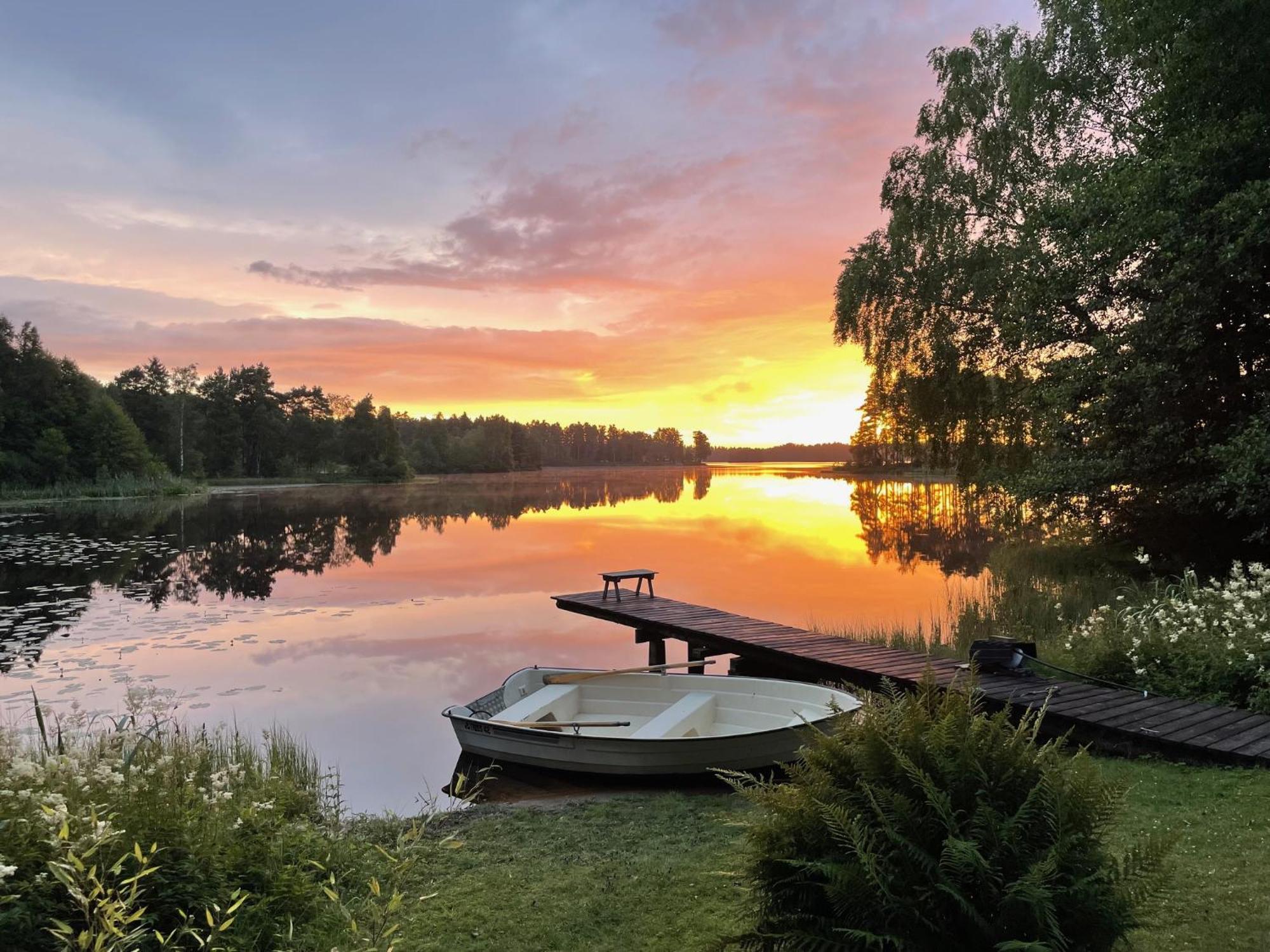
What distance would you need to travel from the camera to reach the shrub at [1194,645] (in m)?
7.80

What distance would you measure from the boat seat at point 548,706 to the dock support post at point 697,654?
10.1 ft

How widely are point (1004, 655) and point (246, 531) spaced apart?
33069 millimetres

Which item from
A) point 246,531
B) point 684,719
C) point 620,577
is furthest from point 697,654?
point 246,531

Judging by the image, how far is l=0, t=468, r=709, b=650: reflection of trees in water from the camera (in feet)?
66.4

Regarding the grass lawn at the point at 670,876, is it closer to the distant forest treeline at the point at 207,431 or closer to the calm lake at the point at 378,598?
the calm lake at the point at 378,598

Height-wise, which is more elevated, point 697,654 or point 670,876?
point 670,876

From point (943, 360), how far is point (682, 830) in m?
17.3

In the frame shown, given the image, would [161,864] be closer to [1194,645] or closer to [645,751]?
[645,751]

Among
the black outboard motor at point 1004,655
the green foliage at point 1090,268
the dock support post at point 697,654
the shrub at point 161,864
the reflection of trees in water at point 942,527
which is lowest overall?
the dock support post at point 697,654

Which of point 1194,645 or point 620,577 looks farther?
point 620,577

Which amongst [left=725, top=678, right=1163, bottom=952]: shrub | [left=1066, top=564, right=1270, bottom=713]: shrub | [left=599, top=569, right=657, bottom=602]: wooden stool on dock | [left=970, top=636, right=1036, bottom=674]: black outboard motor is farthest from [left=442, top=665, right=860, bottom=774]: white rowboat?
[left=725, top=678, right=1163, bottom=952]: shrub

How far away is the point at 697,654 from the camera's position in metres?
13.0

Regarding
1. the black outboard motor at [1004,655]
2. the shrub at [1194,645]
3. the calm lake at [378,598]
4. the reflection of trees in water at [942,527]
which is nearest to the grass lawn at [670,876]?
the shrub at [1194,645]

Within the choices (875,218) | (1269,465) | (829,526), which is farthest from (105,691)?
(829,526)
